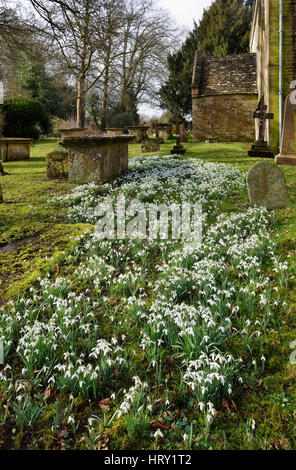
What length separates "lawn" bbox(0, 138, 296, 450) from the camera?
6.72 feet

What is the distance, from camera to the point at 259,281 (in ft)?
11.6

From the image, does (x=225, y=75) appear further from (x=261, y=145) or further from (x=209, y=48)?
(x=261, y=145)

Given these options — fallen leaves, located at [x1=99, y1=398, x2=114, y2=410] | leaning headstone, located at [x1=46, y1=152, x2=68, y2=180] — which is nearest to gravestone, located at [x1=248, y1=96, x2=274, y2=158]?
leaning headstone, located at [x1=46, y1=152, x2=68, y2=180]

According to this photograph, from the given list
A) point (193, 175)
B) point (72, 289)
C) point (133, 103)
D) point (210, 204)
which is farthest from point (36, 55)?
point (133, 103)

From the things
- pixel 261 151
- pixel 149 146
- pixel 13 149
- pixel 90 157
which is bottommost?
pixel 90 157

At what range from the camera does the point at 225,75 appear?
24234mm

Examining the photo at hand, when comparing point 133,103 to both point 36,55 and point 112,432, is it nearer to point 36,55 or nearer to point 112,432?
point 36,55

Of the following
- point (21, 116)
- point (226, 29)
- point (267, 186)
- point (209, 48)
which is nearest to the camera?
point (267, 186)

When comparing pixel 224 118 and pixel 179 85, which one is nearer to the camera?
pixel 224 118

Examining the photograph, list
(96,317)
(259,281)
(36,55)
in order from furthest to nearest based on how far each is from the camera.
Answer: (36,55), (259,281), (96,317)

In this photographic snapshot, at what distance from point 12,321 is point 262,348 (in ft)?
7.14

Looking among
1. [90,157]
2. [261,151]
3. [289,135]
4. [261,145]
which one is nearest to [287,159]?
[289,135]

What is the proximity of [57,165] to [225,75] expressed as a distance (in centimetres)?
1970

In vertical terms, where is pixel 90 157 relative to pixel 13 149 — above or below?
below
